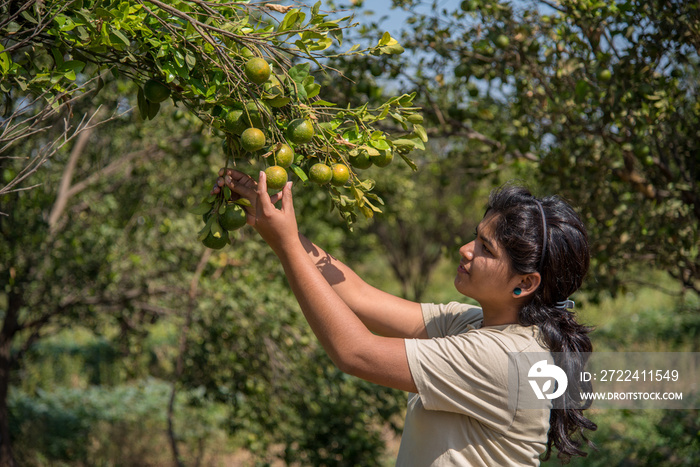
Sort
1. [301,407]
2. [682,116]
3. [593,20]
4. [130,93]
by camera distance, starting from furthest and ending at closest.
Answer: [130,93], [301,407], [682,116], [593,20]

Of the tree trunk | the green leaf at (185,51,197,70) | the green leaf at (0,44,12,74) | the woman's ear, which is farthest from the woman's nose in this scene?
the tree trunk

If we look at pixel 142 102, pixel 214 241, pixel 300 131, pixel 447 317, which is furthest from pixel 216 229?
pixel 447 317

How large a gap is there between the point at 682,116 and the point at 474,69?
1.04 meters

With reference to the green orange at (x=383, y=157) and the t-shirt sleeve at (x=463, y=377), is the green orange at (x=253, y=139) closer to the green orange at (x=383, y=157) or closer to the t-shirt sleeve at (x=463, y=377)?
the green orange at (x=383, y=157)

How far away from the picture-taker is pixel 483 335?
152cm

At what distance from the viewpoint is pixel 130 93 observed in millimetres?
4871

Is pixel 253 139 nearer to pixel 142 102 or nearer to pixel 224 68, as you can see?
pixel 224 68

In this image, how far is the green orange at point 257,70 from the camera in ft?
4.39

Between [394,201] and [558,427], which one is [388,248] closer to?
[394,201]

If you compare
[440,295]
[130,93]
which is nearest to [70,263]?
[130,93]

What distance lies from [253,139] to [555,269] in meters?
0.84

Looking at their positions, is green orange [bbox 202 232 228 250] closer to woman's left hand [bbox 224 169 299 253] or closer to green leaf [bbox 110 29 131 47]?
woman's left hand [bbox 224 169 299 253]

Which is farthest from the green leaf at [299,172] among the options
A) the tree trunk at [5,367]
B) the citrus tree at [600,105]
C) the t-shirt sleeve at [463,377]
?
the tree trunk at [5,367]

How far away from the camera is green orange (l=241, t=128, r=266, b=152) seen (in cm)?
137
